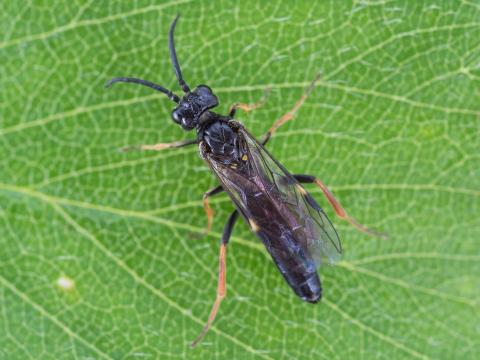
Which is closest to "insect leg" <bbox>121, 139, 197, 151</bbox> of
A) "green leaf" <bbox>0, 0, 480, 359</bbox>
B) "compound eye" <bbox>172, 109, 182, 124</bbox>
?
"green leaf" <bbox>0, 0, 480, 359</bbox>

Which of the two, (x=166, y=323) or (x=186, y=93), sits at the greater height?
(x=186, y=93)

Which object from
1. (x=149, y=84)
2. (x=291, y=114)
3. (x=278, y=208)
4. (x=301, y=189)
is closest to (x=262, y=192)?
(x=278, y=208)

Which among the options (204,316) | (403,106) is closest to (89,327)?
(204,316)

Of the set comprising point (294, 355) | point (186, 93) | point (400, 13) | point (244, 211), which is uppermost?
point (400, 13)

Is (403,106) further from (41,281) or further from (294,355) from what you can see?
(41,281)

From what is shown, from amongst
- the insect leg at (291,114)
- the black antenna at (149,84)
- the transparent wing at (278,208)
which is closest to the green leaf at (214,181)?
the insect leg at (291,114)

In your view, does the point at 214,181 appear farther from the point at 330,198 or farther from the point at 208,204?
the point at 330,198
